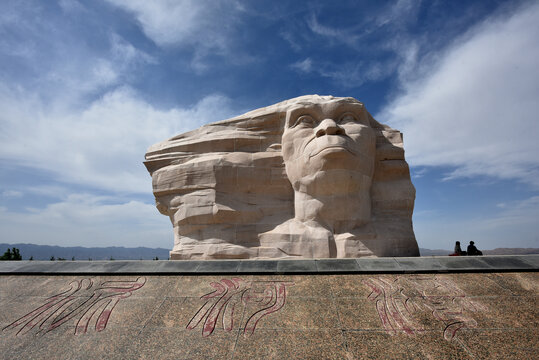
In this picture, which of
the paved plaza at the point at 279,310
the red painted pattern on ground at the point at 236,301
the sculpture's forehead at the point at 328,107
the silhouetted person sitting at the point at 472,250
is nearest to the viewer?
the paved plaza at the point at 279,310

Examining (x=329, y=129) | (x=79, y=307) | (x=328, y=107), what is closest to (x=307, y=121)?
(x=328, y=107)

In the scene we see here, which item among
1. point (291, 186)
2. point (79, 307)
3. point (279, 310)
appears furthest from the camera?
point (291, 186)

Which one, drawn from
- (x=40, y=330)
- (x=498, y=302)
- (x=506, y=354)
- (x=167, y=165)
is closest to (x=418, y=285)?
(x=498, y=302)

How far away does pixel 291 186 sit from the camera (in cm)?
714

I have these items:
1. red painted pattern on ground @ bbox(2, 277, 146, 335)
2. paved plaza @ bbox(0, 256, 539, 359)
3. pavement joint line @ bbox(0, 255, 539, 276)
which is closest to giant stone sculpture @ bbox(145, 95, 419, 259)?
pavement joint line @ bbox(0, 255, 539, 276)

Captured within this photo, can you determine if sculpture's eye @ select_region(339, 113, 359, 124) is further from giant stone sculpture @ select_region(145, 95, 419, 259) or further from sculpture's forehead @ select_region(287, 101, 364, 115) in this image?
sculpture's forehead @ select_region(287, 101, 364, 115)

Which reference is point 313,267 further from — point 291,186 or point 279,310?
point 291,186

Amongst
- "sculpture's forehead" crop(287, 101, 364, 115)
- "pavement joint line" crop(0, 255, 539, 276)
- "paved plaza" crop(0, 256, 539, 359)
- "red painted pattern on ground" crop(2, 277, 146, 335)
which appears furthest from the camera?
"sculpture's forehead" crop(287, 101, 364, 115)

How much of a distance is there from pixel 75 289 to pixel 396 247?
552 centimetres

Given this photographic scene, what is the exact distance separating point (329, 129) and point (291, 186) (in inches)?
63.0

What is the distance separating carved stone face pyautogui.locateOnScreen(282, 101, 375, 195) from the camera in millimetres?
6227

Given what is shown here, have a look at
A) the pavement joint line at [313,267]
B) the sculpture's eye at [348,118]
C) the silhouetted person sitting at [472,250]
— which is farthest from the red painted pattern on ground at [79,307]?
the silhouetted person sitting at [472,250]

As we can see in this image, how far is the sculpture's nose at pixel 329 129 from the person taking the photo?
6.33m

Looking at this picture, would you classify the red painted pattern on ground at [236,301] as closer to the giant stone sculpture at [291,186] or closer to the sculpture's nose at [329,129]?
the giant stone sculpture at [291,186]
